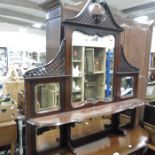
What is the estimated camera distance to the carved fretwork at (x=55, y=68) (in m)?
1.29

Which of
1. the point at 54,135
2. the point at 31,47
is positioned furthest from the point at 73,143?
the point at 31,47

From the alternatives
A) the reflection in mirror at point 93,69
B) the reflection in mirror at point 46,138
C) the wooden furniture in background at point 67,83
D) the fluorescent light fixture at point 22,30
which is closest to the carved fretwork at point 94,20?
the wooden furniture in background at point 67,83

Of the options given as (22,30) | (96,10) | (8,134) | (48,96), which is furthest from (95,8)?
(22,30)

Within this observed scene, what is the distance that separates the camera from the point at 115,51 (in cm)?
173

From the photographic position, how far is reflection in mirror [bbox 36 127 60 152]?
149cm

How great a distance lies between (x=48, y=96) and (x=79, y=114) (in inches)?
12.7

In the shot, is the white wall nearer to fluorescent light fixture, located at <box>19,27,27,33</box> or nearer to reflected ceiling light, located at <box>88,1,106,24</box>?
fluorescent light fixture, located at <box>19,27,27,33</box>

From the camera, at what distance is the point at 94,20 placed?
1521 mm

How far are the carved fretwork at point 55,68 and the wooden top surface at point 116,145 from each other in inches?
24.8

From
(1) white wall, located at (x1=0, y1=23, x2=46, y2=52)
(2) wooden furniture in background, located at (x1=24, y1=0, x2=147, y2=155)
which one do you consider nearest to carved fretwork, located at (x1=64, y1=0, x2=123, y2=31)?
(2) wooden furniture in background, located at (x1=24, y1=0, x2=147, y2=155)

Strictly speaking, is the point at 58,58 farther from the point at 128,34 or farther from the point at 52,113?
the point at 128,34

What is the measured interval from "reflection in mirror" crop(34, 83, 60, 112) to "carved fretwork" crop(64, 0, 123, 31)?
20.6 inches

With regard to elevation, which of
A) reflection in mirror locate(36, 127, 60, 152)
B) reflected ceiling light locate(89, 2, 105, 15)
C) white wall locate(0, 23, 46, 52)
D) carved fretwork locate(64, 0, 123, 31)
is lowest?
reflection in mirror locate(36, 127, 60, 152)

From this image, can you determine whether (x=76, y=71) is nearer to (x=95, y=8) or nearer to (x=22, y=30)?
(x=95, y=8)
